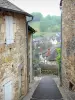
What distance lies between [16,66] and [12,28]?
227cm

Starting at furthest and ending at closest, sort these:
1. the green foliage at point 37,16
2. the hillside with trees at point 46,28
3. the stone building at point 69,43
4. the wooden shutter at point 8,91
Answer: the green foliage at point 37,16 < the hillside with trees at point 46,28 < the stone building at point 69,43 < the wooden shutter at point 8,91

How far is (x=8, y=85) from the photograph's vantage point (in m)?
12.6

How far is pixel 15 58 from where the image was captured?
13.7 metres

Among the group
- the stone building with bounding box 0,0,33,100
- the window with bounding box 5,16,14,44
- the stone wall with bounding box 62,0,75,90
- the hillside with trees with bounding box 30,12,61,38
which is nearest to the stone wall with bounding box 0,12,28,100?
the stone building with bounding box 0,0,33,100

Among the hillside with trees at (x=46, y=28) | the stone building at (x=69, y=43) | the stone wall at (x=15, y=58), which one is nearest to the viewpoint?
the stone wall at (x=15, y=58)

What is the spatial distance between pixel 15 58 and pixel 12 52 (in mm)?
656

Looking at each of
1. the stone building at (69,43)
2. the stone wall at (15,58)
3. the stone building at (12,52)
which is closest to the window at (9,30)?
the stone building at (12,52)

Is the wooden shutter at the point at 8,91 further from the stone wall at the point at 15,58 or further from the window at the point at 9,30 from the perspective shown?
the window at the point at 9,30

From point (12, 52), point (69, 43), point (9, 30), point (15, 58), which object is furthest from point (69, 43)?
point (9, 30)

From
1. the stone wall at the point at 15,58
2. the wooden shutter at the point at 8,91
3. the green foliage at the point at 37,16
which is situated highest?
the green foliage at the point at 37,16

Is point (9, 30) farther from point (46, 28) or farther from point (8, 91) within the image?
point (46, 28)

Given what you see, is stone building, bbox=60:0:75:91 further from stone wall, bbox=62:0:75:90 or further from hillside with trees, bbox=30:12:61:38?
hillside with trees, bbox=30:12:61:38

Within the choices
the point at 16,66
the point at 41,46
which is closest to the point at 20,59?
the point at 16,66

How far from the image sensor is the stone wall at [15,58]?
11.7 meters
